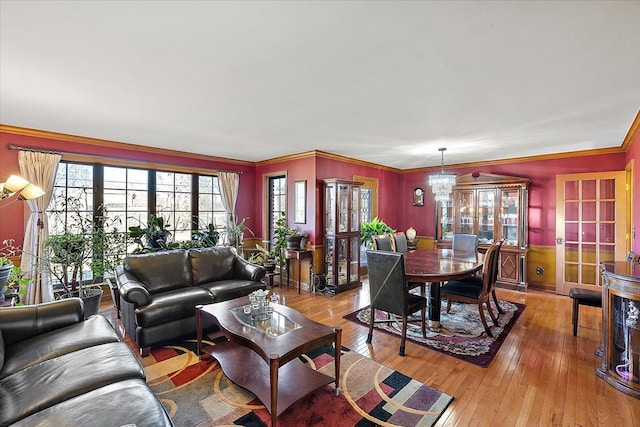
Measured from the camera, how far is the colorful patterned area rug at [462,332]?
2.90 metres

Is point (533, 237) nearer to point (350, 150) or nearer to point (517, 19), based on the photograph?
point (350, 150)

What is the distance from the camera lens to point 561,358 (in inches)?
110

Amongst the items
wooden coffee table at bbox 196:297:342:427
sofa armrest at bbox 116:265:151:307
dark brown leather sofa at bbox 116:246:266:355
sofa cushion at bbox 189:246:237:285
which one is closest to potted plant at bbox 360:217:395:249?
dark brown leather sofa at bbox 116:246:266:355

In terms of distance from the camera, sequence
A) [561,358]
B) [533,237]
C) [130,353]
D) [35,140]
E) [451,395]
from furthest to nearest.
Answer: [533,237] → [35,140] → [561,358] → [451,395] → [130,353]

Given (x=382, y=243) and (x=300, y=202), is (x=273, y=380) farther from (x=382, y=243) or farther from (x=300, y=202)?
(x=300, y=202)

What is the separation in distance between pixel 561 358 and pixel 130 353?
3633 millimetres

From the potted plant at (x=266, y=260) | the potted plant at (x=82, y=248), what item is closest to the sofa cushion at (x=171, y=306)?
the potted plant at (x=82, y=248)

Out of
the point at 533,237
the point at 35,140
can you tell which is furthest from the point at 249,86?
the point at 533,237

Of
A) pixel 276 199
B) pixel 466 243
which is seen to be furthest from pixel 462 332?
pixel 276 199

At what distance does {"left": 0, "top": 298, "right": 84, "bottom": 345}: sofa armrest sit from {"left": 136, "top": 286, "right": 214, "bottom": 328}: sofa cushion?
50cm

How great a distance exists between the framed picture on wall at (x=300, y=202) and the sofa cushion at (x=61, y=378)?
364 centimetres

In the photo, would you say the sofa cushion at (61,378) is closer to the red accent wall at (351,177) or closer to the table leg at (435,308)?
the table leg at (435,308)

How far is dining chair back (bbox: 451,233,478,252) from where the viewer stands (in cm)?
457

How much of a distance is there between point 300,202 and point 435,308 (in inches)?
113
